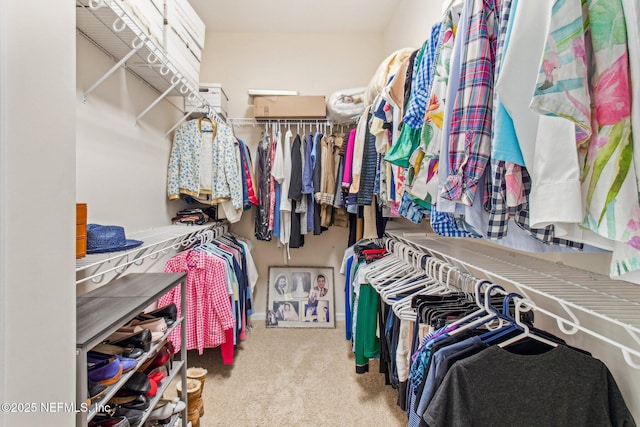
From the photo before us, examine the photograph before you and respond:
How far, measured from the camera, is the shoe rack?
779mm

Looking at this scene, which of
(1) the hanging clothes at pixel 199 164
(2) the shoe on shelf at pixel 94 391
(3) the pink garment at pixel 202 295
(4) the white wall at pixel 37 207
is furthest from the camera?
(1) the hanging clothes at pixel 199 164

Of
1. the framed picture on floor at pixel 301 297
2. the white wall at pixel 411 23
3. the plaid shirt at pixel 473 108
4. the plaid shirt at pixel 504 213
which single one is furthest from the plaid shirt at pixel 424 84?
the framed picture on floor at pixel 301 297

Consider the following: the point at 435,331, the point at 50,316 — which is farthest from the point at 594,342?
the point at 50,316

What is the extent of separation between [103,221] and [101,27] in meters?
0.90

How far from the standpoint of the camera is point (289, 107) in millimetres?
2689

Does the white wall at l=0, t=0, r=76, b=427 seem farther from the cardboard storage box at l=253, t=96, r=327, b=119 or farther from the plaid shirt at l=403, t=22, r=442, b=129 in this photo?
the cardboard storage box at l=253, t=96, r=327, b=119

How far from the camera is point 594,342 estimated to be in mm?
883

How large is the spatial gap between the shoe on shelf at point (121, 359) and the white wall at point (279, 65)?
6.62 ft

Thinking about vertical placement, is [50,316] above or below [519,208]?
below

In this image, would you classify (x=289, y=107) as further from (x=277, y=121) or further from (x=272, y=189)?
(x=272, y=189)

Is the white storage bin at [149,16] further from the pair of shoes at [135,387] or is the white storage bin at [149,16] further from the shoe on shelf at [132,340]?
the pair of shoes at [135,387]

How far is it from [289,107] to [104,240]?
6.24 feet

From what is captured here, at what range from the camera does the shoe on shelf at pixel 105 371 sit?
93cm

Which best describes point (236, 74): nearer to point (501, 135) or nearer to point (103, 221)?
point (103, 221)
